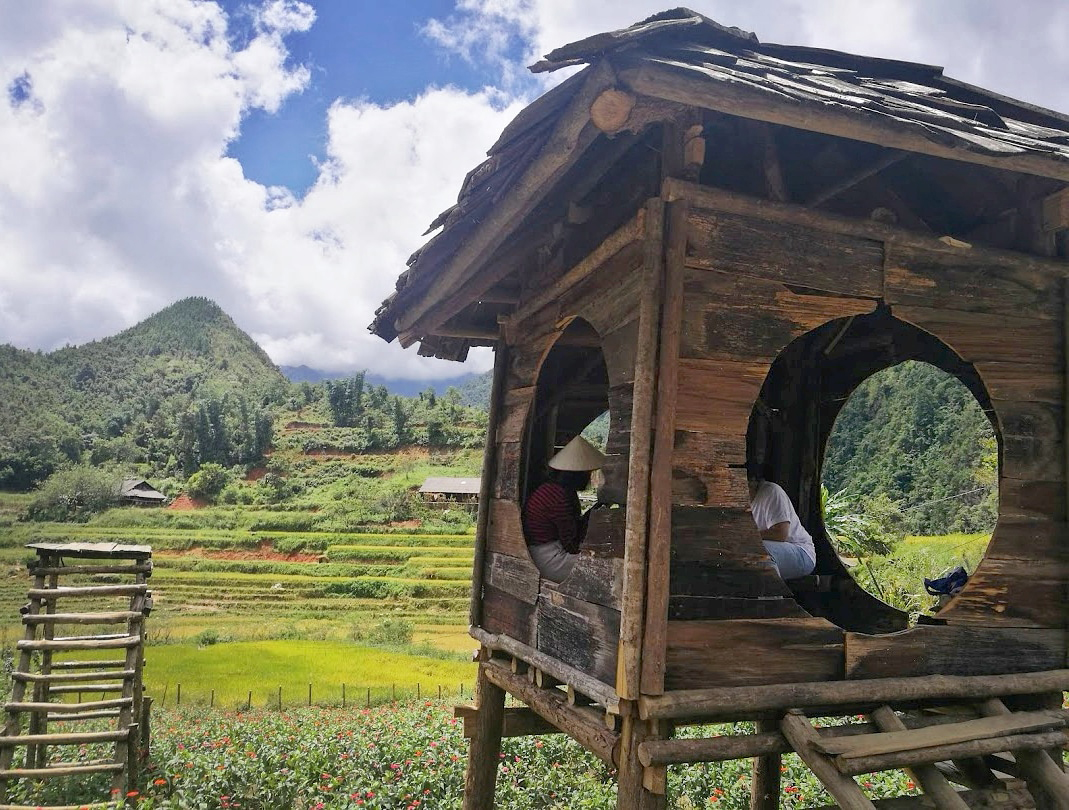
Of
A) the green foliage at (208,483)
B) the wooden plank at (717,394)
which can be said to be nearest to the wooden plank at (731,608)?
the wooden plank at (717,394)

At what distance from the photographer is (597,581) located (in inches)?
142

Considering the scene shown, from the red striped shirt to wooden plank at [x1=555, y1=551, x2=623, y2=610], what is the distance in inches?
33.5

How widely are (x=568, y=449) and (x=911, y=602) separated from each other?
11.5 metres

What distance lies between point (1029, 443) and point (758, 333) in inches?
65.7

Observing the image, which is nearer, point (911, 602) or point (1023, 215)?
point (1023, 215)

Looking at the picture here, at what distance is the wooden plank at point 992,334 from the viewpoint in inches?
152

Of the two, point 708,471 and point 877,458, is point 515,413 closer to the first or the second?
point 708,471

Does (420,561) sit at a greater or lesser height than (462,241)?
lesser

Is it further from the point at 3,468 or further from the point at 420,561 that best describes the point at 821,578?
the point at 3,468

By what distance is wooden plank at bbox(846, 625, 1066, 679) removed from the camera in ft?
11.8

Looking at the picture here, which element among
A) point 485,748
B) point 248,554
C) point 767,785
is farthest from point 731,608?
point 248,554

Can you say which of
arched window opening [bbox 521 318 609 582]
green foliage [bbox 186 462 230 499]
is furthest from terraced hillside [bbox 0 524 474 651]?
arched window opening [bbox 521 318 609 582]

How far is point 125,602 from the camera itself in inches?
1676

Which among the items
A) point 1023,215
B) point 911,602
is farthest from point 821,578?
point 911,602
